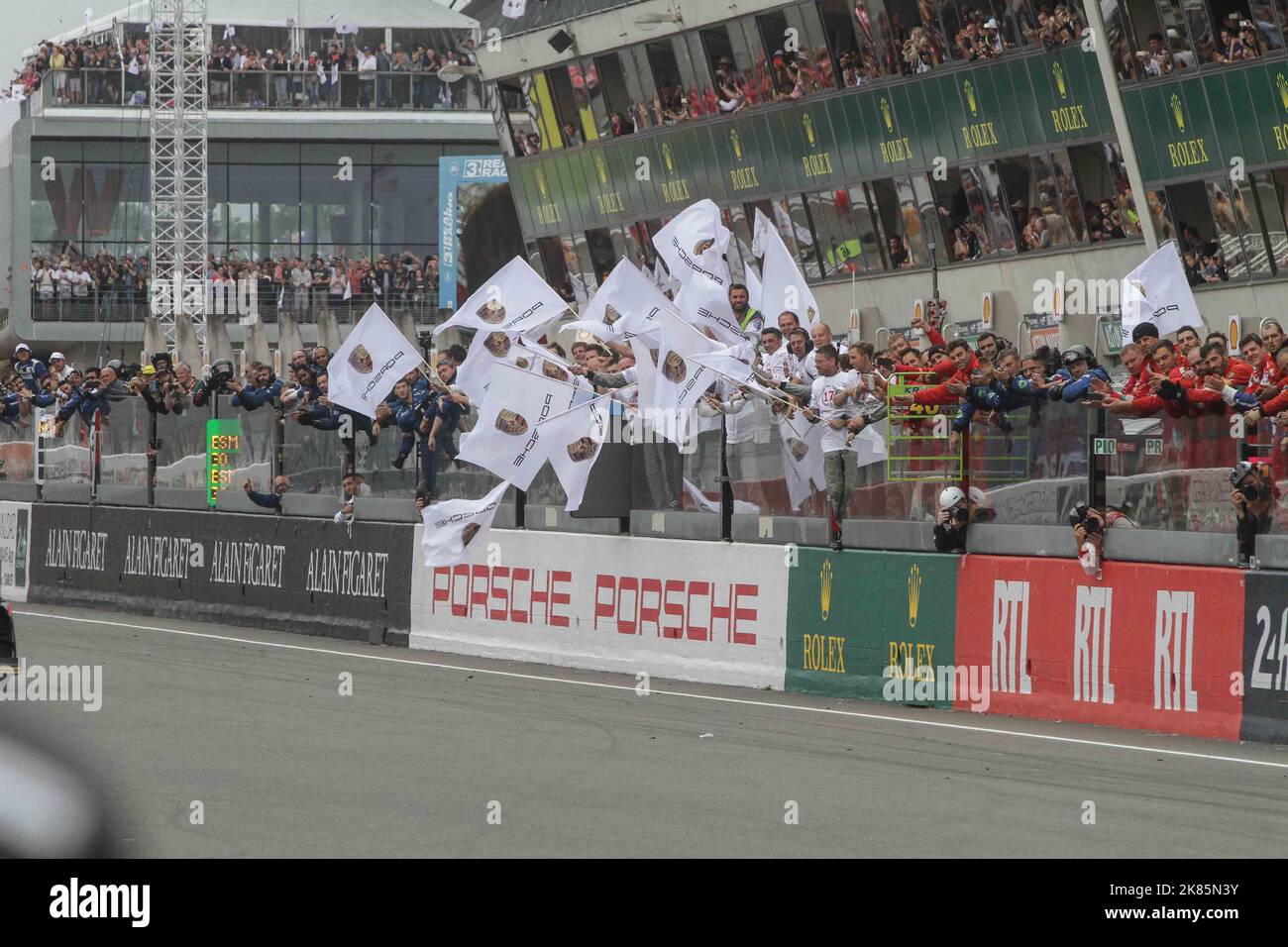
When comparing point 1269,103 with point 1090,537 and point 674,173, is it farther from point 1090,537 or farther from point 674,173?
point 1090,537

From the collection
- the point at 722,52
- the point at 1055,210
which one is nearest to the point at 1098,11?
the point at 1055,210

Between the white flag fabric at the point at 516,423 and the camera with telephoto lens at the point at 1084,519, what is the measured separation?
4.58 metres

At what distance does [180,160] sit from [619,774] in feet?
172

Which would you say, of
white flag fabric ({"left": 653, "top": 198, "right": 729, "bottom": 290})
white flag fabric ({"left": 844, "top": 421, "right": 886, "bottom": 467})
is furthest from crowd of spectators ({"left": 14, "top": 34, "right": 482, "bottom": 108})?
white flag fabric ({"left": 844, "top": 421, "right": 886, "bottom": 467})

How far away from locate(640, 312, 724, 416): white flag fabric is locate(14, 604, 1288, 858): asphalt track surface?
2.28 m

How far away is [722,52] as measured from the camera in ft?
130

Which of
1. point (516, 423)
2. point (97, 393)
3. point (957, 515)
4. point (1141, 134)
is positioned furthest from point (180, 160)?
point (957, 515)

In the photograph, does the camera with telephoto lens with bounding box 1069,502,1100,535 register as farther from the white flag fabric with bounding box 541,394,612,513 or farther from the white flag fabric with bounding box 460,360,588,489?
the white flag fabric with bounding box 460,360,588,489

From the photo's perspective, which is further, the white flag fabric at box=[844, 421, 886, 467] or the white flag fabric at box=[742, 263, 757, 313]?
the white flag fabric at box=[742, 263, 757, 313]

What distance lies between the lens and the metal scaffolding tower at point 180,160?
194 ft

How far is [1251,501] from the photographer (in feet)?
41.0

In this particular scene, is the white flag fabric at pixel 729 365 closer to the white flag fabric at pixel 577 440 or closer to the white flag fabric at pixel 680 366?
the white flag fabric at pixel 680 366

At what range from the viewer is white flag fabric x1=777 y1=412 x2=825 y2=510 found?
15391 millimetres
